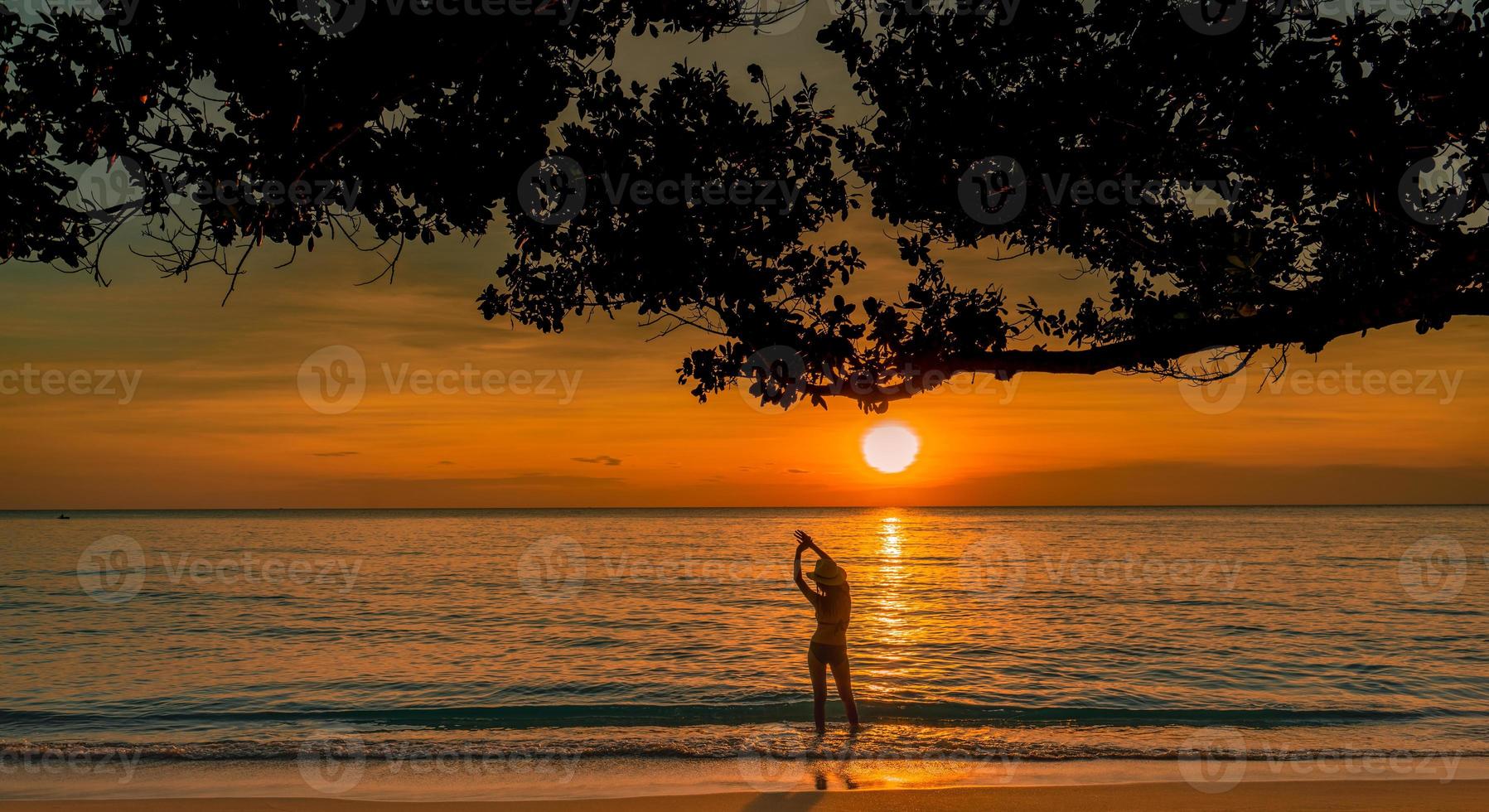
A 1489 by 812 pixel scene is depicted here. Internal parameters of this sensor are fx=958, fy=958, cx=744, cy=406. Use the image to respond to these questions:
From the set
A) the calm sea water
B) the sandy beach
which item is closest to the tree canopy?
the sandy beach

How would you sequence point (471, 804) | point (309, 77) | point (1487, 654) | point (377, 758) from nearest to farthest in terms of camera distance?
point (309, 77), point (471, 804), point (377, 758), point (1487, 654)

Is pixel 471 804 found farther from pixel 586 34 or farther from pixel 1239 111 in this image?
pixel 1239 111

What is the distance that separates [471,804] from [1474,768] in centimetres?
1316

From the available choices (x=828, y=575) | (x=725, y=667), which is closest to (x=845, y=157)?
(x=828, y=575)

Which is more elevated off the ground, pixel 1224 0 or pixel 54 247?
pixel 1224 0

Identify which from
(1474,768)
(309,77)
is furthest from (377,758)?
(1474,768)

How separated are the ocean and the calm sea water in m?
0.11

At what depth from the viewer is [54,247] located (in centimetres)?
621

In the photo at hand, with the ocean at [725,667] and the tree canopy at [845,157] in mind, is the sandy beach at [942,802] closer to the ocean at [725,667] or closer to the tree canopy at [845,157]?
the ocean at [725,667]

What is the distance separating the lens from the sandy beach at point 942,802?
34.5 feet

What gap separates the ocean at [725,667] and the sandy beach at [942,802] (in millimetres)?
2132

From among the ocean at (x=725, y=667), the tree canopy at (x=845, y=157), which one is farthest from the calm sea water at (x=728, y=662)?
the tree canopy at (x=845, y=157)

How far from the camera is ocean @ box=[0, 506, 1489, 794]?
49.1 feet

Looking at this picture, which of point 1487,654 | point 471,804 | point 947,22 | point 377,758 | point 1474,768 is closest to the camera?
point 947,22
